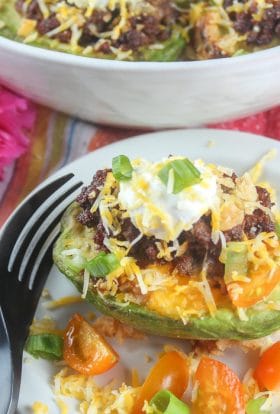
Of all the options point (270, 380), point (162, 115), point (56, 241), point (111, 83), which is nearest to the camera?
point (270, 380)

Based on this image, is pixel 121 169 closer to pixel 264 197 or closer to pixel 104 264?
pixel 104 264

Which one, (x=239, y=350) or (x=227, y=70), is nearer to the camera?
(x=239, y=350)

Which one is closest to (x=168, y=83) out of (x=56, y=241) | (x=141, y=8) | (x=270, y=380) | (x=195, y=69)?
(x=195, y=69)

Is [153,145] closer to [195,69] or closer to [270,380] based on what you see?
[195,69]

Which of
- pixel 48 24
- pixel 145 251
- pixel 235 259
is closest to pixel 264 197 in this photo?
pixel 235 259

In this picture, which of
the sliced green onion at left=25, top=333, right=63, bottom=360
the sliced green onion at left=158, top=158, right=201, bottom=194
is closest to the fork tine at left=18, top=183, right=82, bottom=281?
the sliced green onion at left=25, top=333, right=63, bottom=360

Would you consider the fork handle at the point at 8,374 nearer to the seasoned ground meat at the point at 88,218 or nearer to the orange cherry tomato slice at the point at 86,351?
the orange cherry tomato slice at the point at 86,351
